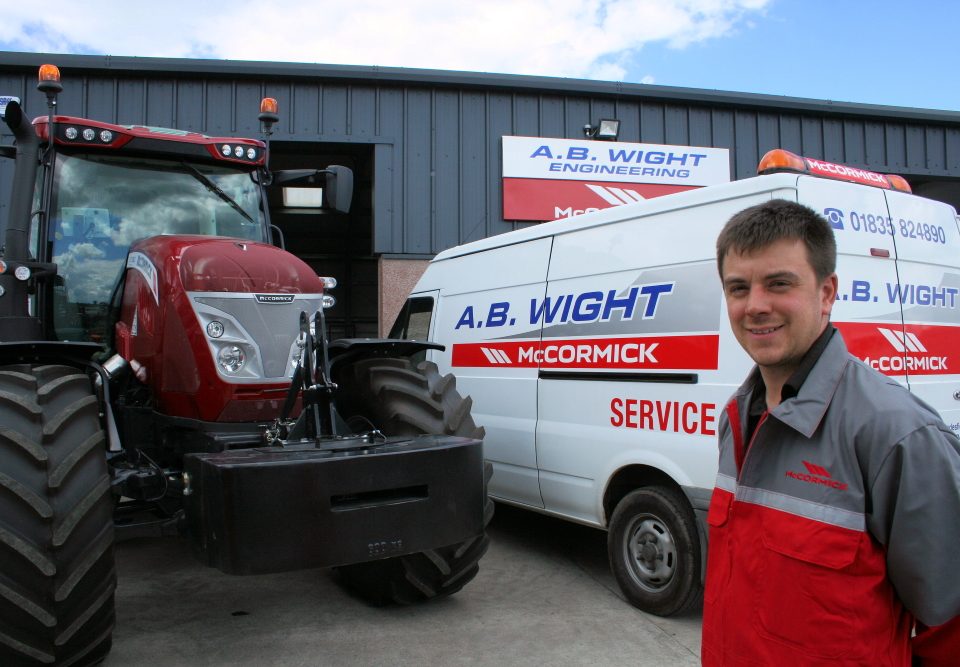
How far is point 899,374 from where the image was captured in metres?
4.04

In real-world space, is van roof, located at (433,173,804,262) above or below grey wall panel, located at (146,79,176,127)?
below

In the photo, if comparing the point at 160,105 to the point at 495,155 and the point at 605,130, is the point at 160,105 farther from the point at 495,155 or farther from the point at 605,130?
the point at 605,130

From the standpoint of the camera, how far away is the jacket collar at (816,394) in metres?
1.48

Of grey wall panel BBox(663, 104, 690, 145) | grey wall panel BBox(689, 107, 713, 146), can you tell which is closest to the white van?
grey wall panel BBox(663, 104, 690, 145)

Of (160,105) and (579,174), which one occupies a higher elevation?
(160,105)

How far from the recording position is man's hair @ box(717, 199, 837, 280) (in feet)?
5.12

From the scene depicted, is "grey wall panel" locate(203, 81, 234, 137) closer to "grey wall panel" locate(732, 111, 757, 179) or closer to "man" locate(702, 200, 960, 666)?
"grey wall panel" locate(732, 111, 757, 179)

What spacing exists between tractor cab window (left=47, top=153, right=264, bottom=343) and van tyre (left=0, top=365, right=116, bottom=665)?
4.80 ft

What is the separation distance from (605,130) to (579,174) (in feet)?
2.52

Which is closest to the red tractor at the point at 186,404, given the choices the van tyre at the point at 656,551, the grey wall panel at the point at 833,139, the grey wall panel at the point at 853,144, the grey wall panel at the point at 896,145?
the van tyre at the point at 656,551

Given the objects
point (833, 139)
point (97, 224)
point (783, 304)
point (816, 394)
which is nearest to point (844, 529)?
point (816, 394)

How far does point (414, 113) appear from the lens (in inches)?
445

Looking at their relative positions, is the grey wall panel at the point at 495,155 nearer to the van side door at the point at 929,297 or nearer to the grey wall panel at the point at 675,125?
the grey wall panel at the point at 675,125

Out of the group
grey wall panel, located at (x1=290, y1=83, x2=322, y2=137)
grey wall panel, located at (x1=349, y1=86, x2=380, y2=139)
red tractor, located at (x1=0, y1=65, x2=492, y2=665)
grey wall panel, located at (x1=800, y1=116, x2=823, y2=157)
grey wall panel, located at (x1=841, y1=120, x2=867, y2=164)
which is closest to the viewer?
red tractor, located at (x1=0, y1=65, x2=492, y2=665)
